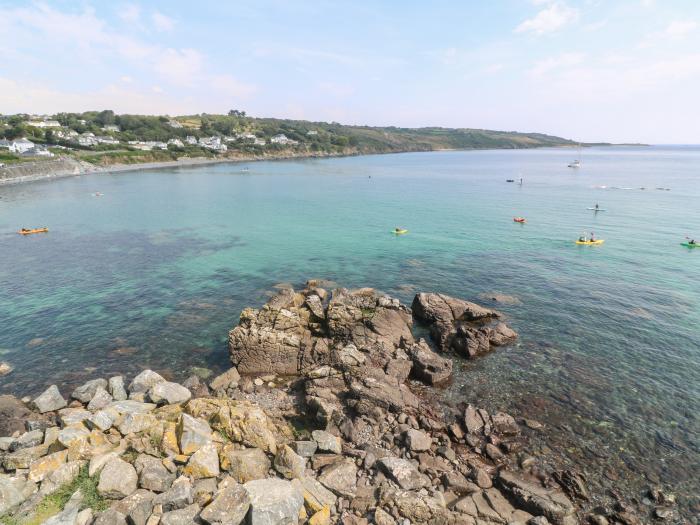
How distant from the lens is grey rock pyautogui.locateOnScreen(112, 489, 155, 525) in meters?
14.3

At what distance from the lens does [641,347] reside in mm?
31500

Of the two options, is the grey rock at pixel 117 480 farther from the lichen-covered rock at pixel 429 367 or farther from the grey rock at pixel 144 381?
the lichen-covered rock at pixel 429 367

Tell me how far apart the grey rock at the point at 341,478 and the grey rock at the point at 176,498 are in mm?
5699

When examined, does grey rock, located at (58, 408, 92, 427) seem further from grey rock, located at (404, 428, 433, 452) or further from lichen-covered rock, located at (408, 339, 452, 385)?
lichen-covered rock, located at (408, 339, 452, 385)

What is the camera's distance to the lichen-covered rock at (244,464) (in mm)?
16859

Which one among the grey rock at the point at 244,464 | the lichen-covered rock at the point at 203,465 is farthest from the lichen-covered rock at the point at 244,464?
the lichen-covered rock at the point at 203,465

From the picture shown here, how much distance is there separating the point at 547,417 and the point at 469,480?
25.9 feet

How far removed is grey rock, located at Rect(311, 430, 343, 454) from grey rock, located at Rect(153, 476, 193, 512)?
267 inches

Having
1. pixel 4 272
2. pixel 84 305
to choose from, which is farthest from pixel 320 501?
pixel 4 272

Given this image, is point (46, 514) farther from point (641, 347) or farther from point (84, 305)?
point (641, 347)

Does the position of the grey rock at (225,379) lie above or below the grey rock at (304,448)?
below

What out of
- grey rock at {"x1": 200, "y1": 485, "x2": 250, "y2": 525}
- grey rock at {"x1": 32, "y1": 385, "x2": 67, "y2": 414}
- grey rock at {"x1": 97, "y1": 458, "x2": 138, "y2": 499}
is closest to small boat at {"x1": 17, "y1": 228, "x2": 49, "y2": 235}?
grey rock at {"x1": 32, "y1": 385, "x2": 67, "y2": 414}

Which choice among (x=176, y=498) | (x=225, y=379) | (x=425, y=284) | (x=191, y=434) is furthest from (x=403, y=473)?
(x=425, y=284)

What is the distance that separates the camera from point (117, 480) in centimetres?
1557
